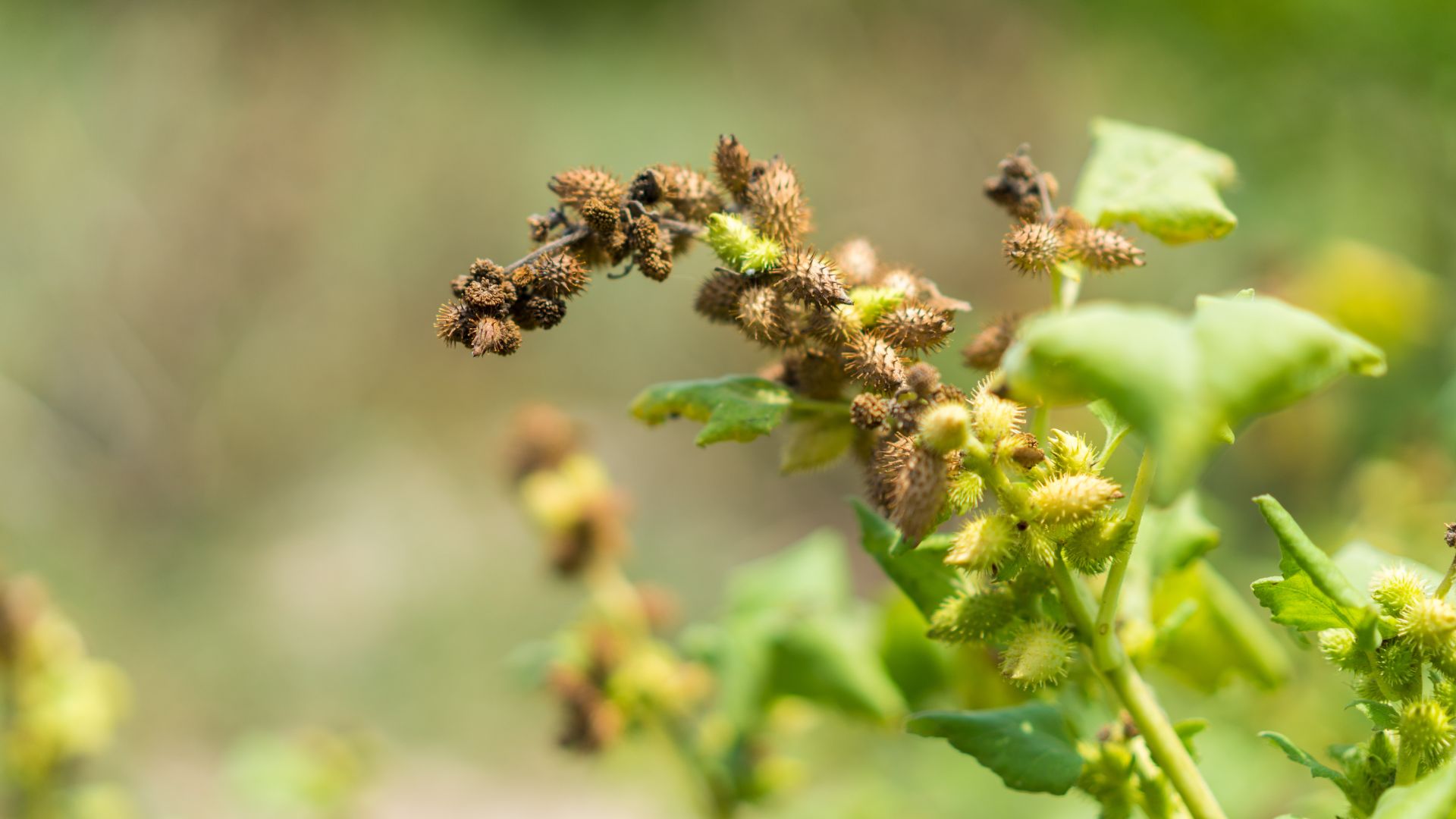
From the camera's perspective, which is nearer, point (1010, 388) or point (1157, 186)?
point (1010, 388)

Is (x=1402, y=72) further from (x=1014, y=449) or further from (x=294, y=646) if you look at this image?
(x=294, y=646)

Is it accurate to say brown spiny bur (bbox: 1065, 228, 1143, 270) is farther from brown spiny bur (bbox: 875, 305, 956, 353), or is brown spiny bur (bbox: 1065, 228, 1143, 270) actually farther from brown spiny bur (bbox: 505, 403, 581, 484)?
brown spiny bur (bbox: 505, 403, 581, 484)

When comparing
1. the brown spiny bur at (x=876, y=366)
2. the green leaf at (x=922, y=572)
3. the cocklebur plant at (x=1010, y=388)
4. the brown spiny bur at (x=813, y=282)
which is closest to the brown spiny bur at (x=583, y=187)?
the cocklebur plant at (x=1010, y=388)

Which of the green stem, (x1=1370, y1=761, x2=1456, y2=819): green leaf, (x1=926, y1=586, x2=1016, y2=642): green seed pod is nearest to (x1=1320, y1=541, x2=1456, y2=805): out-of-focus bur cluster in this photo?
(x1=1370, y1=761, x2=1456, y2=819): green leaf

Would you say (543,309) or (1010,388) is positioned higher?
(543,309)

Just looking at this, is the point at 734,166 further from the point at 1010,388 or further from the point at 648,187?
the point at 1010,388

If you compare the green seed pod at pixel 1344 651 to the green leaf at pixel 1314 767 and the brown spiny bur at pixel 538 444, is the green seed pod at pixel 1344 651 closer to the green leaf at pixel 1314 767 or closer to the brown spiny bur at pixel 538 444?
the green leaf at pixel 1314 767

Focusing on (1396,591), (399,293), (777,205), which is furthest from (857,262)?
(399,293)
